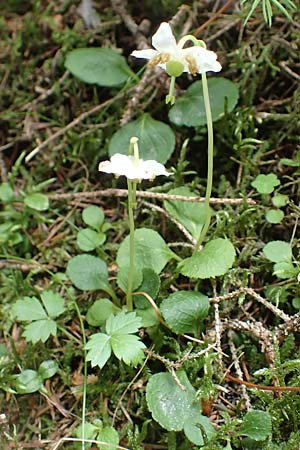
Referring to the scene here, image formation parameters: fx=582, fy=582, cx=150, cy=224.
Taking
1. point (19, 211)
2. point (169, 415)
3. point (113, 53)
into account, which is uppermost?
point (113, 53)

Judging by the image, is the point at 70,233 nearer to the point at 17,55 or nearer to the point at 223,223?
the point at 223,223

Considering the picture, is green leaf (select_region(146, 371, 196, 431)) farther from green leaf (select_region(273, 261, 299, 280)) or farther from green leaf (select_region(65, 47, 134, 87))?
green leaf (select_region(65, 47, 134, 87))

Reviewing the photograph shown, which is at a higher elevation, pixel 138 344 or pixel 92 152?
pixel 92 152

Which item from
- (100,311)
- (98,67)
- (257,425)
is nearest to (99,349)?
(100,311)

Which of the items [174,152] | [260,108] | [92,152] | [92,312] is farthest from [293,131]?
[92,312]

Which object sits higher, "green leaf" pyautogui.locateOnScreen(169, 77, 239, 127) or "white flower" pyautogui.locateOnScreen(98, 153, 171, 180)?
"white flower" pyautogui.locateOnScreen(98, 153, 171, 180)

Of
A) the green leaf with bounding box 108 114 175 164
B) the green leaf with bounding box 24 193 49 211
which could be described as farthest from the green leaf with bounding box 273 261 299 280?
the green leaf with bounding box 24 193 49 211
